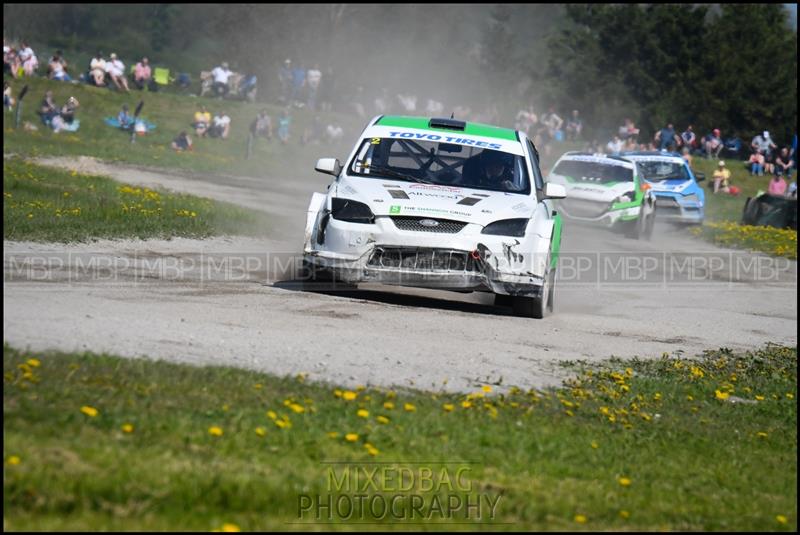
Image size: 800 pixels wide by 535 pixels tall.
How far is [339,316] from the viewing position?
392 inches

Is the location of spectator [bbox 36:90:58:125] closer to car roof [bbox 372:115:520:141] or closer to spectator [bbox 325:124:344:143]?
spectator [bbox 325:124:344:143]

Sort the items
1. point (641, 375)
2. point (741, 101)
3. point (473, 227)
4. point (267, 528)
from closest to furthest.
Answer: point (267, 528) < point (641, 375) < point (473, 227) < point (741, 101)

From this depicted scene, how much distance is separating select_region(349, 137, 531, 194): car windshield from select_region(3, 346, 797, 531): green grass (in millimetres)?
4227

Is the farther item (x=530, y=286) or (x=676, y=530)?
(x=530, y=286)

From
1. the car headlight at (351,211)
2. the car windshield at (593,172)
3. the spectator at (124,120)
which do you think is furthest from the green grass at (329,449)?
the spectator at (124,120)

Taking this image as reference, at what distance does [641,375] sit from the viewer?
8820 mm

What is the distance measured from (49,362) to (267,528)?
240 cm

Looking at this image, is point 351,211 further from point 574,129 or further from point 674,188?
point 574,129

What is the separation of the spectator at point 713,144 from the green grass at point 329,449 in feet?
136

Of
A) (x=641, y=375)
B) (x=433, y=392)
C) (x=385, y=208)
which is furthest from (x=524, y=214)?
(x=433, y=392)

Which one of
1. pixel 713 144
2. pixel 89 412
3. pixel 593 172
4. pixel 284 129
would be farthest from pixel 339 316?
pixel 713 144

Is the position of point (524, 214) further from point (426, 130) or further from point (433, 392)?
point (433, 392)

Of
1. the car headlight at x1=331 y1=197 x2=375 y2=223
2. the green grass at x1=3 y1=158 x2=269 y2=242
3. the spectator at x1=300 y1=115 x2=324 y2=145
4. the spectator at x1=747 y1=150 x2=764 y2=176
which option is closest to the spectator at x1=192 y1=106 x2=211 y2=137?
the spectator at x1=300 y1=115 x2=324 y2=145

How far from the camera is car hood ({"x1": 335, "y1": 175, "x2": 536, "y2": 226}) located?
10.8 m
